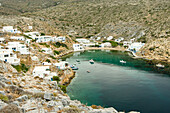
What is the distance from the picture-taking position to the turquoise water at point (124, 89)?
37.0 metres

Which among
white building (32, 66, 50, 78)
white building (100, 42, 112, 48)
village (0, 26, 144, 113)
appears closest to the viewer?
village (0, 26, 144, 113)

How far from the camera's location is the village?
1591 centimetres

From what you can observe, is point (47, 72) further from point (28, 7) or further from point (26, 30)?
point (28, 7)

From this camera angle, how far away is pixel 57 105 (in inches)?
624

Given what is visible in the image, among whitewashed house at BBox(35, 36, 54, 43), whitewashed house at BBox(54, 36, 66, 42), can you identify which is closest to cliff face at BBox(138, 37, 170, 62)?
whitewashed house at BBox(54, 36, 66, 42)

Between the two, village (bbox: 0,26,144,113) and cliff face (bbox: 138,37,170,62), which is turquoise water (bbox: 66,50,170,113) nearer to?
village (bbox: 0,26,144,113)

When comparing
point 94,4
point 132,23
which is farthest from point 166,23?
point 94,4

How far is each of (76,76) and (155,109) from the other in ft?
94.5

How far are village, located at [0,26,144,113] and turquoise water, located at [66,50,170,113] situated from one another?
473cm

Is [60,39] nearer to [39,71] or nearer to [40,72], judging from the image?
[39,71]

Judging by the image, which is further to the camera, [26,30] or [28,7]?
[28,7]

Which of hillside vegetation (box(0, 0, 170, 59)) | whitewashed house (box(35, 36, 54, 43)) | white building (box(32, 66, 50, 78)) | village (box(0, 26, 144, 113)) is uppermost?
hillside vegetation (box(0, 0, 170, 59))

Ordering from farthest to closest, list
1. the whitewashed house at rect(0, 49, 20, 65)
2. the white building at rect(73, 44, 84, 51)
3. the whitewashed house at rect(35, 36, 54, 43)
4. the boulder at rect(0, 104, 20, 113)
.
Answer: the white building at rect(73, 44, 84, 51)
the whitewashed house at rect(35, 36, 54, 43)
the whitewashed house at rect(0, 49, 20, 65)
the boulder at rect(0, 104, 20, 113)

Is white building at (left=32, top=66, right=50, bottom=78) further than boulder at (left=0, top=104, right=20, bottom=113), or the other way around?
white building at (left=32, top=66, right=50, bottom=78)
